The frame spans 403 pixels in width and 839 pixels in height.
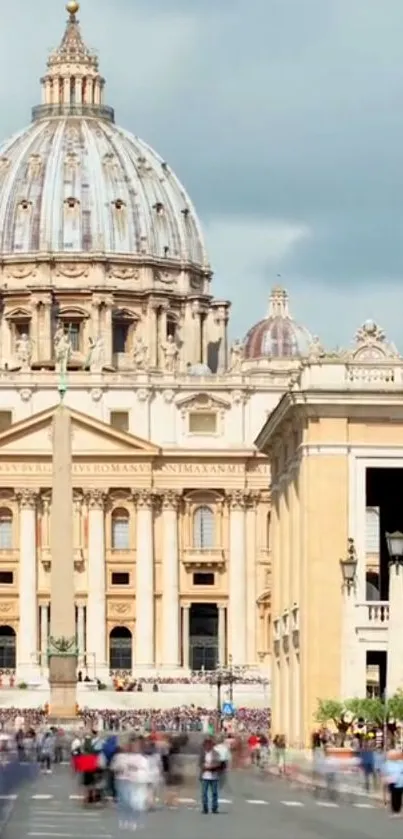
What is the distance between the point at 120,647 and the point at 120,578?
292cm

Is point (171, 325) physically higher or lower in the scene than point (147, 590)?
higher

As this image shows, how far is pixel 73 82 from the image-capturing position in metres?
192

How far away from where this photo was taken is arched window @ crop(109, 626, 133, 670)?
156250 mm

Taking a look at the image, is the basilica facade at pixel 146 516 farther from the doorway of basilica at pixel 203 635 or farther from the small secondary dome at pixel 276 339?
the small secondary dome at pixel 276 339

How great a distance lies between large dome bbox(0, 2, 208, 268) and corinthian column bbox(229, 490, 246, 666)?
89.7 ft

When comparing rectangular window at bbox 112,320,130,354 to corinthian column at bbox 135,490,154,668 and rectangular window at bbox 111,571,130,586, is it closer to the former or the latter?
corinthian column at bbox 135,490,154,668

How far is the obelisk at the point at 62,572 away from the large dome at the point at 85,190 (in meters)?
70.4

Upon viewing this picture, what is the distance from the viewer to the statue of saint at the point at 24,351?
6540 inches

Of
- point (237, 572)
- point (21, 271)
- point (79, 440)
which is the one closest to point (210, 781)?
point (79, 440)

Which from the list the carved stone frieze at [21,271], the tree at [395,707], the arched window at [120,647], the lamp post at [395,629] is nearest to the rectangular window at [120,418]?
the arched window at [120,647]

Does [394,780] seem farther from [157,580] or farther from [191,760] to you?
[157,580]

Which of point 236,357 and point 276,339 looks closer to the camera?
point 236,357

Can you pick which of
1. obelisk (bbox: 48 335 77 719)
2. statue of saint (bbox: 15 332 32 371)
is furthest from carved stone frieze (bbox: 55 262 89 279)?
obelisk (bbox: 48 335 77 719)

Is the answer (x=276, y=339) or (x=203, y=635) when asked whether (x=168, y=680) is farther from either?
(x=276, y=339)
